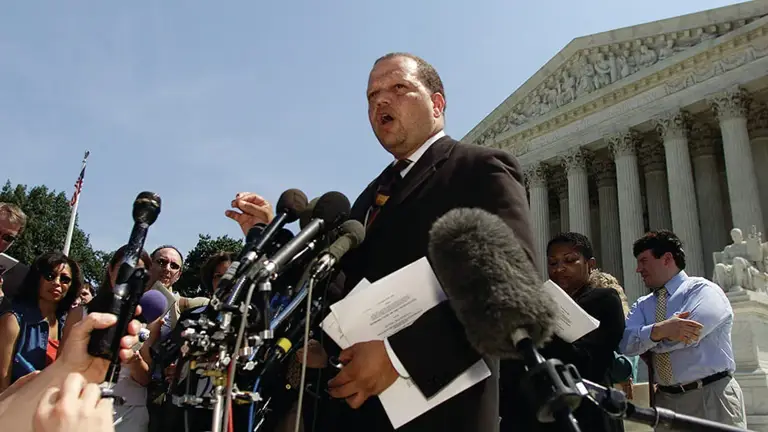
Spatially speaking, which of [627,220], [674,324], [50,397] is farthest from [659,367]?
[627,220]

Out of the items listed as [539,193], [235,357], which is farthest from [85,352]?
[539,193]

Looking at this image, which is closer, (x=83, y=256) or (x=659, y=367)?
(x=659, y=367)

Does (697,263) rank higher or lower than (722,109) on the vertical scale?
lower

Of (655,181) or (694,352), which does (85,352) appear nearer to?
(694,352)

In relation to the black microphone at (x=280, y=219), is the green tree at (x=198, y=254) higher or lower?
higher

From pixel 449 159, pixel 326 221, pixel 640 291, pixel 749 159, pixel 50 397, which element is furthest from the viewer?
pixel 640 291

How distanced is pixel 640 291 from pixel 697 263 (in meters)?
2.66

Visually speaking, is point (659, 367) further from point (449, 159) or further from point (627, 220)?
point (627, 220)

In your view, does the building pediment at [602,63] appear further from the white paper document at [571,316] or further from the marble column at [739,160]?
the white paper document at [571,316]

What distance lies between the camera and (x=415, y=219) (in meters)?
2.72

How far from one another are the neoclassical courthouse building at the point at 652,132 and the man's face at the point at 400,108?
2463cm

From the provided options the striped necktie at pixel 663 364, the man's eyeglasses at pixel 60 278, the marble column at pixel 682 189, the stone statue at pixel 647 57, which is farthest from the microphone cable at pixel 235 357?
the stone statue at pixel 647 57

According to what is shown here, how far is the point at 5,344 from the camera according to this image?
4.71 m

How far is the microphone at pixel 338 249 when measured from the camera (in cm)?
220
